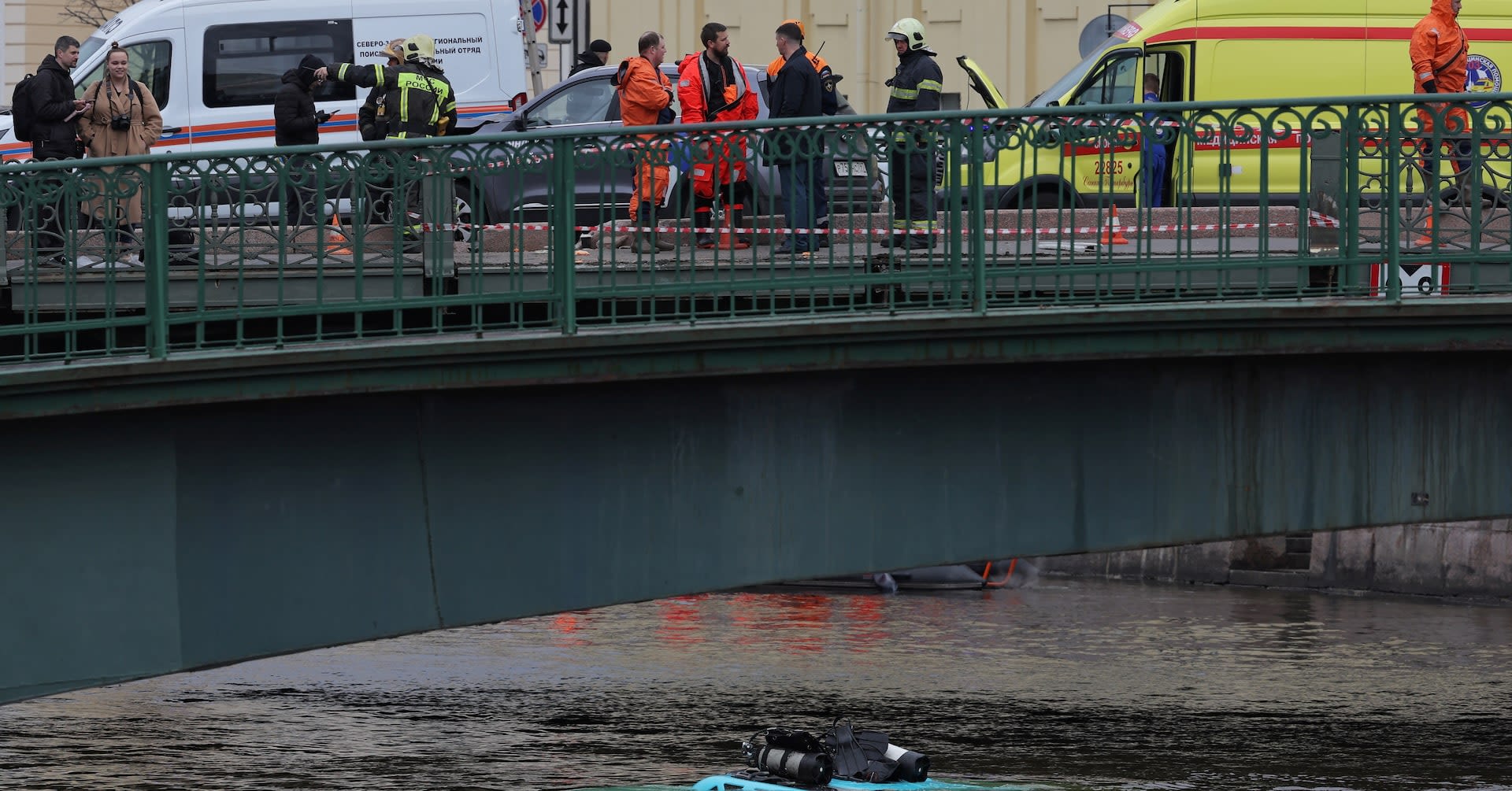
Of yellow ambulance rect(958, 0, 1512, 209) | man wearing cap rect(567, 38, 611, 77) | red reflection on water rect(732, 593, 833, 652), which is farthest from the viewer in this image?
red reflection on water rect(732, 593, 833, 652)

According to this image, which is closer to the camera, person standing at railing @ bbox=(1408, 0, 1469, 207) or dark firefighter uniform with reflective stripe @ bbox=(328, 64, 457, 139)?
person standing at railing @ bbox=(1408, 0, 1469, 207)

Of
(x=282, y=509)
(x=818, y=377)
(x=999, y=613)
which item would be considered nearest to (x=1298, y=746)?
(x=999, y=613)

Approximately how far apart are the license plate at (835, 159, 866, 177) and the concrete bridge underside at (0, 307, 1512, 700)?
3.17ft

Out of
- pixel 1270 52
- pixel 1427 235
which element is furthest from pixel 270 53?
pixel 1427 235

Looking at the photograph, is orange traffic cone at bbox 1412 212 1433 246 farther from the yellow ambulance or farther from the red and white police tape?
the yellow ambulance

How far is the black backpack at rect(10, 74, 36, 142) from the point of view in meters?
15.3

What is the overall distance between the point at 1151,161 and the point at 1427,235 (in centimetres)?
134

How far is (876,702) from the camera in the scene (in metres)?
23.8

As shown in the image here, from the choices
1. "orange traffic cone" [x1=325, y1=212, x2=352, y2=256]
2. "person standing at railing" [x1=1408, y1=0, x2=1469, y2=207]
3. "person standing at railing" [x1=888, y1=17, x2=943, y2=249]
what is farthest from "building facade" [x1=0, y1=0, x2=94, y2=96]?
"person standing at railing" [x1=888, y1=17, x2=943, y2=249]

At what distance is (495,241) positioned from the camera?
11.1 meters

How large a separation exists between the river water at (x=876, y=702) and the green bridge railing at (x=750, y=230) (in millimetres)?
8869

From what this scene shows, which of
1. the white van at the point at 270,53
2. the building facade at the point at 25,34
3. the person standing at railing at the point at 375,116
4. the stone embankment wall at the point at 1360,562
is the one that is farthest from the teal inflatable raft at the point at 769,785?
the building facade at the point at 25,34

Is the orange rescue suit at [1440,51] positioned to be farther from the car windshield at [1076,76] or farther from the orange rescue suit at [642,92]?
the car windshield at [1076,76]

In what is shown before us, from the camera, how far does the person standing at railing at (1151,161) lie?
11070mm
